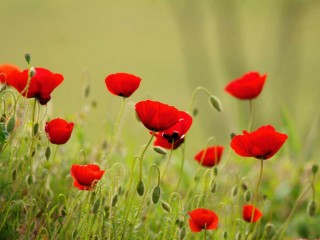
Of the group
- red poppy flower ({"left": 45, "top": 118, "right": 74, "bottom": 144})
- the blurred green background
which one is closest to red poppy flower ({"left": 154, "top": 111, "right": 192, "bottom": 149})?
red poppy flower ({"left": 45, "top": 118, "right": 74, "bottom": 144})

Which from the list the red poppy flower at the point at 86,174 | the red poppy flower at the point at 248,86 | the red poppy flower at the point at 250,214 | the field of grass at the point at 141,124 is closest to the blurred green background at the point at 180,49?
the field of grass at the point at 141,124

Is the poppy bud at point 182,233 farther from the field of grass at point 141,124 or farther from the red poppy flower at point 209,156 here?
the red poppy flower at point 209,156

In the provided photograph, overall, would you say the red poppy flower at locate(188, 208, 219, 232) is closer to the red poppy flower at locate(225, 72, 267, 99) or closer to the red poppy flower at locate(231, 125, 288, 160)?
the red poppy flower at locate(231, 125, 288, 160)

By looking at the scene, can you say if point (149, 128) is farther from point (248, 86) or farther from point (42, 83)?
point (248, 86)

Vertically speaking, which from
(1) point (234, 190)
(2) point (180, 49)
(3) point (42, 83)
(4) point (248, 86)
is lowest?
(1) point (234, 190)

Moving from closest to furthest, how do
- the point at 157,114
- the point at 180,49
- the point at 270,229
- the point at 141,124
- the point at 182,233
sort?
the point at 157,114 → the point at 182,233 → the point at 270,229 → the point at 141,124 → the point at 180,49

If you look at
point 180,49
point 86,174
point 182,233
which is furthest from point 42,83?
point 180,49
